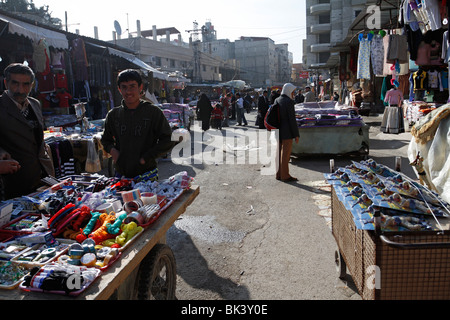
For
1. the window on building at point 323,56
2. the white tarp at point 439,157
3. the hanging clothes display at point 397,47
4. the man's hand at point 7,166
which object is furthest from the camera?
the window on building at point 323,56

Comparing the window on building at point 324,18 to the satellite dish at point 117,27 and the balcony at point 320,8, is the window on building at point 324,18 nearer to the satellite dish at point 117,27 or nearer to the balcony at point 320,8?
the balcony at point 320,8

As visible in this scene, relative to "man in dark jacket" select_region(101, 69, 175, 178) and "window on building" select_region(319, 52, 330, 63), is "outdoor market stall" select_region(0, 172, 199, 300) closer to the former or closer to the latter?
"man in dark jacket" select_region(101, 69, 175, 178)

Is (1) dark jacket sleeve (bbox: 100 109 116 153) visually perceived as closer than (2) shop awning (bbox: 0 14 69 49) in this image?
Yes

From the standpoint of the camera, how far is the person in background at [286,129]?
7.56 meters

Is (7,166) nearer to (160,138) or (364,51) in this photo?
(160,138)

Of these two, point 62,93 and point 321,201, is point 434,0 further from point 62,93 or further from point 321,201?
point 62,93

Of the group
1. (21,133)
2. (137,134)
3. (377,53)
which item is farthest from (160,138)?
(377,53)

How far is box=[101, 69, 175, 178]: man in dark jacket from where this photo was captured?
3480 mm

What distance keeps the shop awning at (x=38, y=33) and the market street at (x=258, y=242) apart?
578 centimetres

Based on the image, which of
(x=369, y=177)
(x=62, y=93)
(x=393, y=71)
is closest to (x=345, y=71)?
(x=393, y=71)

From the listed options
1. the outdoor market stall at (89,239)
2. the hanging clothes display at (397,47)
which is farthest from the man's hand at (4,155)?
the hanging clothes display at (397,47)

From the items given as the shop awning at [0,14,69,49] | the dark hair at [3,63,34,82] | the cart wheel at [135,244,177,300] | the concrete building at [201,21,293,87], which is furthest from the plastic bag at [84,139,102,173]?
the concrete building at [201,21,293,87]

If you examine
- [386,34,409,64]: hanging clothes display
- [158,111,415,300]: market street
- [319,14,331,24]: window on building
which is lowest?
[158,111,415,300]: market street

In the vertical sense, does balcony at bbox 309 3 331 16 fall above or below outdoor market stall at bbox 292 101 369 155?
above
